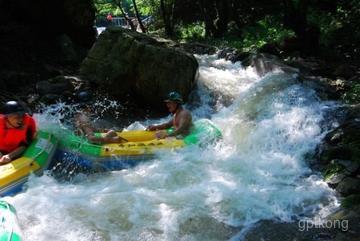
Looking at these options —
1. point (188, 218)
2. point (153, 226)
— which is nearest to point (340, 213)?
point (188, 218)

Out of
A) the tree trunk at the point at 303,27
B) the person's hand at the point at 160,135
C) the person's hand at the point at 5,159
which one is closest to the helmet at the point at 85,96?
the person's hand at the point at 160,135

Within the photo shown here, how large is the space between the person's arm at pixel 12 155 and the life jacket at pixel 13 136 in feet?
0.31

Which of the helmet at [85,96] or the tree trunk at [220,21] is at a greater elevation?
the tree trunk at [220,21]

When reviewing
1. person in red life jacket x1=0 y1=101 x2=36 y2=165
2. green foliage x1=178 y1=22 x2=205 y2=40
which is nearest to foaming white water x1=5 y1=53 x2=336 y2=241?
person in red life jacket x1=0 y1=101 x2=36 y2=165

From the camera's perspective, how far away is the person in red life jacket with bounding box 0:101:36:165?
21.9 feet

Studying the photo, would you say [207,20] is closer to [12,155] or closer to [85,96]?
[85,96]

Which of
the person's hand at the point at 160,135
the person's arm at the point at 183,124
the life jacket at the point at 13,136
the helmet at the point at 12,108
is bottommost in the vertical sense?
the person's hand at the point at 160,135

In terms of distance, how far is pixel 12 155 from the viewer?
22.3ft

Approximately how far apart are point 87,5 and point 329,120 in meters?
10.7

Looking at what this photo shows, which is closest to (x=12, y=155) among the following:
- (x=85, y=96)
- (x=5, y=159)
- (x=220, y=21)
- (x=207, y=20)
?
(x=5, y=159)

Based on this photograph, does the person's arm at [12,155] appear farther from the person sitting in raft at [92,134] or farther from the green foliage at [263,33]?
the green foliage at [263,33]

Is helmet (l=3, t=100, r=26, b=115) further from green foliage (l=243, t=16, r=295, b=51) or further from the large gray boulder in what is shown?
green foliage (l=243, t=16, r=295, b=51)

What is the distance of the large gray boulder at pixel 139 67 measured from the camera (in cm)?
1043

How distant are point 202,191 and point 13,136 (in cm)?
296
